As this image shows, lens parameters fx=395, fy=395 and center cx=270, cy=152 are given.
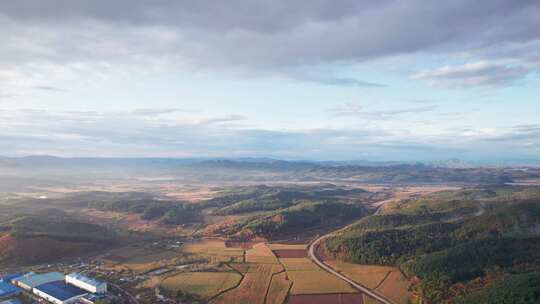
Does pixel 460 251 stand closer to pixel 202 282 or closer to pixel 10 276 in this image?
pixel 202 282

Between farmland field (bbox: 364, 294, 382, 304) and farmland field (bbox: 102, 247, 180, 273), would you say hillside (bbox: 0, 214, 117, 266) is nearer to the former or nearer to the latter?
farmland field (bbox: 102, 247, 180, 273)

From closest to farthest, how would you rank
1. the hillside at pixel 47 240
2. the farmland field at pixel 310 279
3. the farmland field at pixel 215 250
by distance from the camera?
the farmland field at pixel 310 279 → the hillside at pixel 47 240 → the farmland field at pixel 215 250

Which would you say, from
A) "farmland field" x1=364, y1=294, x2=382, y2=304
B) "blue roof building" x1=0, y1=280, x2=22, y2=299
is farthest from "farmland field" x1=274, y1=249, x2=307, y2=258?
"blue roof building" x1=0, y1=280, x2=22, y2=299

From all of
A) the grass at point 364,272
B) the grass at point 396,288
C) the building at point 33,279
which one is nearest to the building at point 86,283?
the building at point 33,279

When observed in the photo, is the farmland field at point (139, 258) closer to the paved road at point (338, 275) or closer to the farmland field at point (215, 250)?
the farmland field at point (215, 250)

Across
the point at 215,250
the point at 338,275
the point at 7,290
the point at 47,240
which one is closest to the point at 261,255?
the point at 215,250

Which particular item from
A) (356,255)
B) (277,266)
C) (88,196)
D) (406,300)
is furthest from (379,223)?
(88,196)
